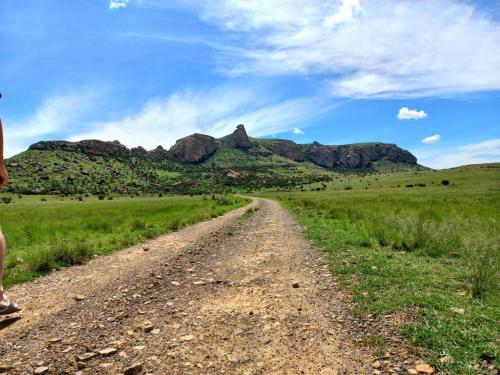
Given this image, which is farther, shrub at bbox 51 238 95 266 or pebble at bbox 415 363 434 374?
shrub at bbox 51 238 95 266

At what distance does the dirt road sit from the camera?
402 cm

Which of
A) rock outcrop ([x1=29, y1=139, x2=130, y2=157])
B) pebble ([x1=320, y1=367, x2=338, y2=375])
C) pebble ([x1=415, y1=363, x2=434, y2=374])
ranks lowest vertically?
pebble ([x1=320, y1=367, x2=338, y2=375])

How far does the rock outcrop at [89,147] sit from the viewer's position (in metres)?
154

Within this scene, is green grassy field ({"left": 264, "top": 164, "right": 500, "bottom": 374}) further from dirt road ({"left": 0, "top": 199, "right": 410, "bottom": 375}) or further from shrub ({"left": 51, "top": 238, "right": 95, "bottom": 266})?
shrub ({"left": 51, "top": 238, "right": 95, "bottom": 266})

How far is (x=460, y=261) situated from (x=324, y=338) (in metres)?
6.08

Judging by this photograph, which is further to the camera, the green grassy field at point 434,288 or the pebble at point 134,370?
the green grassy field at point 434,288

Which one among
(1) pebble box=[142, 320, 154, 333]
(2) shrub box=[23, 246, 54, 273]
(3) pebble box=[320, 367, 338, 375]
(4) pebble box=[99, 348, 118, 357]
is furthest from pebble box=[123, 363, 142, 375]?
(2) shrub box=[23, 246, 54, 273]

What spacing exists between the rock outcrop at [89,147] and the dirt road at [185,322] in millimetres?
166380

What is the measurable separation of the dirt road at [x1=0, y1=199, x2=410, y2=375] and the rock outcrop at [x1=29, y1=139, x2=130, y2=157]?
546 feet

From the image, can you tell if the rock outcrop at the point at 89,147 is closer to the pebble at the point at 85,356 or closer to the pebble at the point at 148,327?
the pebble at the point at 148,327

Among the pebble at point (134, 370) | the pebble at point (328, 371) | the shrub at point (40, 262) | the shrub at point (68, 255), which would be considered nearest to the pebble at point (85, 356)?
the pebble at point (134, 370)

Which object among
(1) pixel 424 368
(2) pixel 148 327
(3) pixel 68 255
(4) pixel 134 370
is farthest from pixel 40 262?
(1) pixel 424 368

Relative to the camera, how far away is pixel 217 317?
5.49 meters

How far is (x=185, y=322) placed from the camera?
5.28m
